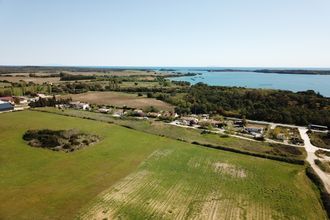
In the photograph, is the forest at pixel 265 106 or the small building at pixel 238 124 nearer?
the small building at pixel 238 124

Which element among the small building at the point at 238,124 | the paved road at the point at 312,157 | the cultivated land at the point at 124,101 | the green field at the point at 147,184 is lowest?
the cultivated land at the point at 124,101

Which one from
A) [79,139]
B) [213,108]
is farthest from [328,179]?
[213,108]

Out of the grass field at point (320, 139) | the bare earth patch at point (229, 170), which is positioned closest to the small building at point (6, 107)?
the bare earth patch at point (229, 170)

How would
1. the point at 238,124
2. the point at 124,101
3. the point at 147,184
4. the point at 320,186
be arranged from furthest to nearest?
the point at 124,101
the point at 238,124
the point at 320,186
the point at 147,184

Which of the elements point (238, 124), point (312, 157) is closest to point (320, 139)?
point (312, 157)

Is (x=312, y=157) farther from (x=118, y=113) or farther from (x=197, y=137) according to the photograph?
(x=118, y=113)

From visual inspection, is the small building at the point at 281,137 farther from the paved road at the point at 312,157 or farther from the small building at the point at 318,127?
the small building at the point at 318,127

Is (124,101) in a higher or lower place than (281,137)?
lower

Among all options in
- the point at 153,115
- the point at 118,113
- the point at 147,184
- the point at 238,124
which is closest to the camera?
the point at 147,184

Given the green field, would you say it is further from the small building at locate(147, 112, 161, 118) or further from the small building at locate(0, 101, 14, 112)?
the small building at locate(0, 101, 14, 112)

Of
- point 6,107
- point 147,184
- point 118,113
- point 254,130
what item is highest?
point 6,107
